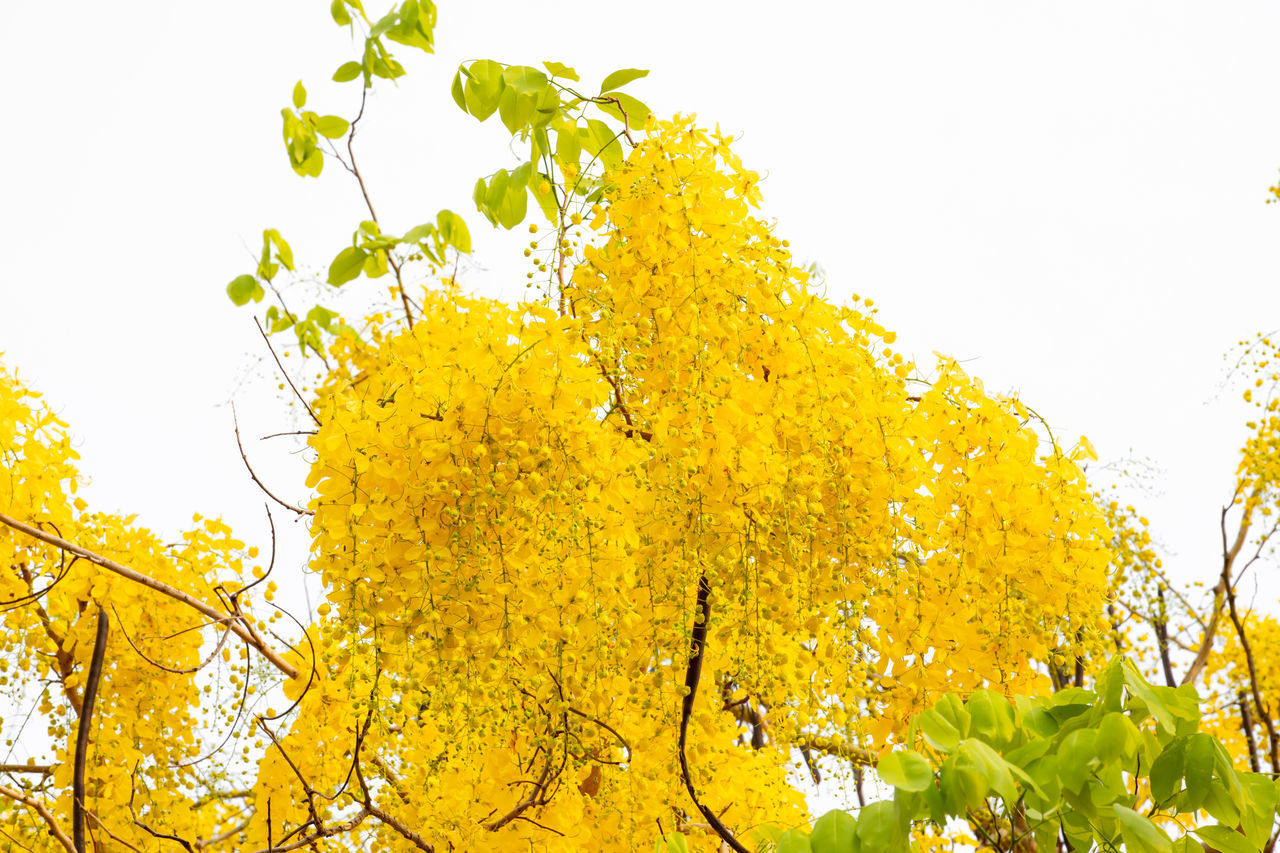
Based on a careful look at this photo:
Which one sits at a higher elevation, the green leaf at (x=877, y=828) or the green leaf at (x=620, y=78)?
the green leaf at (x=620, y=78)

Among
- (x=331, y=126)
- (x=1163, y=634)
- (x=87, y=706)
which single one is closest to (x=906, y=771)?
(x=87, y=706)

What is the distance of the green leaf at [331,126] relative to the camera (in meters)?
2.19

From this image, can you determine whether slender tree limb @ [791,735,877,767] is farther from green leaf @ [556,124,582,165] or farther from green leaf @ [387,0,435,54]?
green leaf @ [387,0,435,54]

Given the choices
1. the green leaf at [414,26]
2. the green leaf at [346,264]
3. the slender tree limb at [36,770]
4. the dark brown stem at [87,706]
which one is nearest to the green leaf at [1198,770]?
the dark brown stem at [87,706]

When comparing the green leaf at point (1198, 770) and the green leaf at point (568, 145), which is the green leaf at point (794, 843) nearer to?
→ the green leaf at point (1198, 770)

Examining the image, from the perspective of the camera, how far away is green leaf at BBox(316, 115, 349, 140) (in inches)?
86.1

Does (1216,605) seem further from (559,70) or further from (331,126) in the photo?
(331,126)

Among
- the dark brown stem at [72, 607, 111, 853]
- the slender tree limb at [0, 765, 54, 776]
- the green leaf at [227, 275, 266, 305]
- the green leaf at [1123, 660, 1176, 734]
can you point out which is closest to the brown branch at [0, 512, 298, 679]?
the dark brown stem at [72, 607, 111, 853]

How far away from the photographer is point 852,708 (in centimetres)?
134

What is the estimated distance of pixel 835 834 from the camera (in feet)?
3.15

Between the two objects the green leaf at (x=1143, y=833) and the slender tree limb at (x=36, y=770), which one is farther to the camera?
the slender tree limb at (x=36, y=770)

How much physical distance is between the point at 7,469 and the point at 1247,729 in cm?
296

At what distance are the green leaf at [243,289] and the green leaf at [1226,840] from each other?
2.33 metres

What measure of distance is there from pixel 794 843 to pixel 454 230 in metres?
1.62
